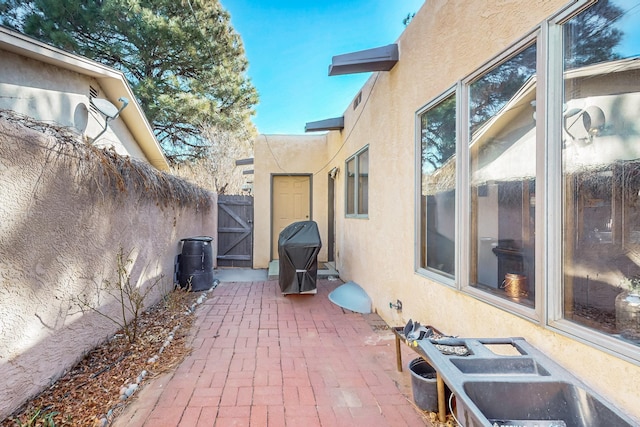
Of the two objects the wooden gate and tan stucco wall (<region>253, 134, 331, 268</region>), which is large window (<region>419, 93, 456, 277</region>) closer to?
tan stucco wall (<region>253, 134, 331, 268</region>)

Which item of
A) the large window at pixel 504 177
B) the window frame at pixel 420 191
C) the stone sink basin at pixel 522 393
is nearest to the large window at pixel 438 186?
the window frame at pixel 420 191

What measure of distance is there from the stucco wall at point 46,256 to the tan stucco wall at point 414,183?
330 cm

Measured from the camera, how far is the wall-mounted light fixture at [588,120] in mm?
1730

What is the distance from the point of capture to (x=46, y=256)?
7.83ft

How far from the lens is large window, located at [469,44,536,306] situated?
6.62ft

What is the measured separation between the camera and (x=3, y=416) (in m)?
1.99

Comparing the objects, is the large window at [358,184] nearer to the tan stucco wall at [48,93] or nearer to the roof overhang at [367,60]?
the roof overhang at [367,60]

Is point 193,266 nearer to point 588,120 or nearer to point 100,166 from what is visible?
point 100,166

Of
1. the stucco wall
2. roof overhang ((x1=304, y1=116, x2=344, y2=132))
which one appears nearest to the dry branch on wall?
the stucco wall

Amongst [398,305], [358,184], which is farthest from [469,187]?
[358,184]

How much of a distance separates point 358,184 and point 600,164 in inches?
154

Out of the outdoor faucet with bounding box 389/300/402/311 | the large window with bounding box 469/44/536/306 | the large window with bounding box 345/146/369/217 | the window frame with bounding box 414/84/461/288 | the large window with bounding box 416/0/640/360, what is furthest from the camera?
the large window with bounding box 345/146/369/217

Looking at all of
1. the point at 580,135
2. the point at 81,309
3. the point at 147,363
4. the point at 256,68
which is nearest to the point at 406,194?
the point at 580,135

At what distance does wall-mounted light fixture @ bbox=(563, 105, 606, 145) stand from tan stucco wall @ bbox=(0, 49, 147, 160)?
4.73 metres
